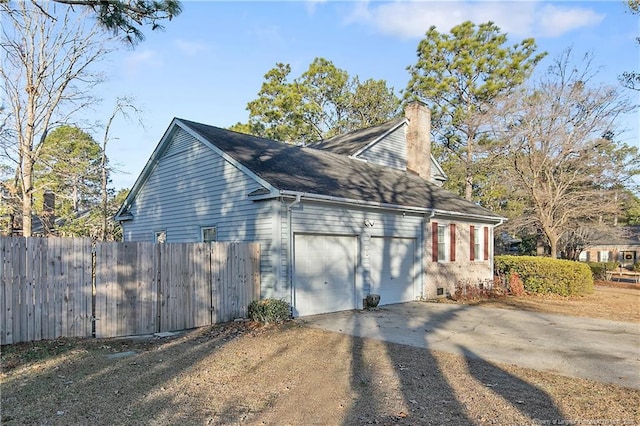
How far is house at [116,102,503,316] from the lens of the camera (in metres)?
10.7

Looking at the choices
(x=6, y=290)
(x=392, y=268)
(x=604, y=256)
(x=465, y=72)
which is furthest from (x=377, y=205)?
(x=604, y=256)

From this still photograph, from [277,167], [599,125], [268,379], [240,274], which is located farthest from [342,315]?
[599,125]

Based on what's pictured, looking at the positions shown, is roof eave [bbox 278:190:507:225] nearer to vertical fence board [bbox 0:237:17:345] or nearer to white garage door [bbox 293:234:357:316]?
white garage door [bbox 293:234:357:316]

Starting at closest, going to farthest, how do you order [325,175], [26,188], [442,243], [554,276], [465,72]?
[325,175] → [442,243] → [554,276] → [26,188] → [465,72]

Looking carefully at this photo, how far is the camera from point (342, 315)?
11.1 meters

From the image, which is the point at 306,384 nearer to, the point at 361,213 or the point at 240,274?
the point at 240,274

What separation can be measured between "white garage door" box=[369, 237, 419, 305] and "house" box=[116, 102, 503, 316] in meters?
Result: 0.03

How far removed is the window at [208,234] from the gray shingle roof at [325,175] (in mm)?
2380

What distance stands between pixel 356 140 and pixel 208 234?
8.73 m

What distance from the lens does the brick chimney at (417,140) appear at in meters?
19.3

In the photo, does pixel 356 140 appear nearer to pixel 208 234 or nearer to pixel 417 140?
pixel 417 140

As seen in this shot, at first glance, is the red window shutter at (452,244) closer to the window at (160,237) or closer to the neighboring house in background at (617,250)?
the window at (160,237)

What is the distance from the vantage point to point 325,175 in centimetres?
1289

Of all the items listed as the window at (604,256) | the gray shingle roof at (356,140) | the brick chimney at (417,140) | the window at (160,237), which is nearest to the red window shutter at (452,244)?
the brick chimney at (417,140)
